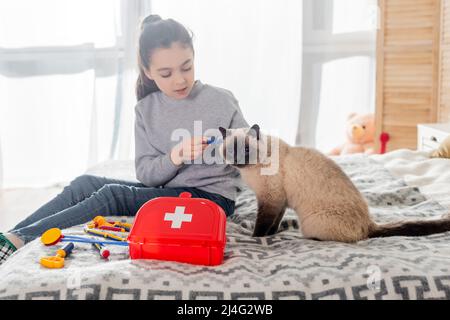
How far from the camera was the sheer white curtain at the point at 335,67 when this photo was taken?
3.55m

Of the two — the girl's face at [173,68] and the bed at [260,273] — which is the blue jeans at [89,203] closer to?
the bed at [260,273]

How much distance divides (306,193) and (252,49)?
7.61 ft

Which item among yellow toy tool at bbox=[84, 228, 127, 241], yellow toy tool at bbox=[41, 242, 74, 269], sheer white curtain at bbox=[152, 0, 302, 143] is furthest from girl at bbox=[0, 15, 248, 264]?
sheer white curtain at bbox=[152, 0, 302, 143]

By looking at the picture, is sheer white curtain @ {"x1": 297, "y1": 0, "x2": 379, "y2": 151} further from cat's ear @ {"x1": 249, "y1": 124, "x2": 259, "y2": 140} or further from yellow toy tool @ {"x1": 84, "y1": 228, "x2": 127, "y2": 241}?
yellow toy tool @ {"x1": 84, "y1": 228, "x2": 127, "y2": 241}

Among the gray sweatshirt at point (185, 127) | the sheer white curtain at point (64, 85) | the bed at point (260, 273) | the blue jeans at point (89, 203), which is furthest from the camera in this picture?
the sheer white curtain at point (64, 85)

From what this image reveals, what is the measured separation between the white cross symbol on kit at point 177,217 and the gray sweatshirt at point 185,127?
45cm

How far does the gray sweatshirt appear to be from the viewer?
1681 millimetres

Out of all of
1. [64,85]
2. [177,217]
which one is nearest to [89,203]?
[177,217]

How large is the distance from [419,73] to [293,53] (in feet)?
2.93

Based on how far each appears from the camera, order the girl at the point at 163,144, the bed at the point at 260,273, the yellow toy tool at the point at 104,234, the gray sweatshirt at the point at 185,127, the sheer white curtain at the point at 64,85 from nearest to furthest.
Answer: the bed at the point at 260,273 → the yellow toy tool at the point at 104,234 → the girl at the point at 163,144 → the gray sweatshirt at the point at 185,127 → the sheer white curtain at the point at 64,85

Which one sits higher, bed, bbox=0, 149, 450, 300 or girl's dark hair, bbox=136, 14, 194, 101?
girl's dark hair, bbox=136, 14, 194, 101

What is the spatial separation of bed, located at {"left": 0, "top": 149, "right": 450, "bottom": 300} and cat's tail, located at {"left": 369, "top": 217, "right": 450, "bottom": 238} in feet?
0.06

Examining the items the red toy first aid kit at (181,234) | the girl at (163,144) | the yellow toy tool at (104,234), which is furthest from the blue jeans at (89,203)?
the red toy first aid kit at (181,234)

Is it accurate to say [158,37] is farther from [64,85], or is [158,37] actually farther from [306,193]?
[64,85]
